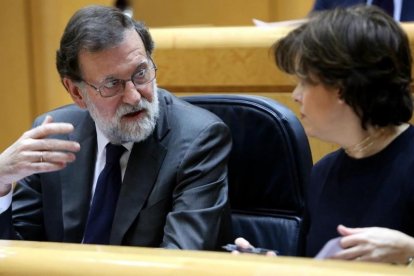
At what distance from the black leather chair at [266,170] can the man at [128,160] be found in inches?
2.7

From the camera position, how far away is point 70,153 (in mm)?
1733

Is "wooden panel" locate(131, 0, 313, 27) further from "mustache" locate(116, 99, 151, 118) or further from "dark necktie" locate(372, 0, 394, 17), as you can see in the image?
"mustache" locate(116, 99, 151, 118)

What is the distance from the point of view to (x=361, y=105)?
4.20 ft

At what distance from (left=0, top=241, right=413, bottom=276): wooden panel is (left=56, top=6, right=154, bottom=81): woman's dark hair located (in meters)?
0.75

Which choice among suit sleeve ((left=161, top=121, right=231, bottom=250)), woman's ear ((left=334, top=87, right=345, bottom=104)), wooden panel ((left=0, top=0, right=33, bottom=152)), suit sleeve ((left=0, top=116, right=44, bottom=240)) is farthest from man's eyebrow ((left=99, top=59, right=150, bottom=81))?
wooden panel ((left=0, top=0, right=33, bottom=152))

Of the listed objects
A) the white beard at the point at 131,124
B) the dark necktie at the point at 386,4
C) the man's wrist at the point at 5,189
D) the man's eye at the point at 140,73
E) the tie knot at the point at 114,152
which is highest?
the dark necktie at the point at 386,4

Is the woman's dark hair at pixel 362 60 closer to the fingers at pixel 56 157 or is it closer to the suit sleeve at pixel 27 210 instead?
the fingers at pixel 56 157

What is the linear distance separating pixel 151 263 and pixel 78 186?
88 centimetres

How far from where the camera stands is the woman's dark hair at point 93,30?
1768mm

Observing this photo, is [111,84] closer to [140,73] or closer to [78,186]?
[140,73]

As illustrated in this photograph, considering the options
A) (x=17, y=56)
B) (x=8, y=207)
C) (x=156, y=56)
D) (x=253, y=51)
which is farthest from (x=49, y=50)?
(x=8, y=207)

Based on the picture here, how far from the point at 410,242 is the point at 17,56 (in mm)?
3077

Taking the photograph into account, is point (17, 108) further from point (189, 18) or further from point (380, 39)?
point (380, 39)

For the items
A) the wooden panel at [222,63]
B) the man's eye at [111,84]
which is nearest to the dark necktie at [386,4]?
the wooden panel at [222,63]
